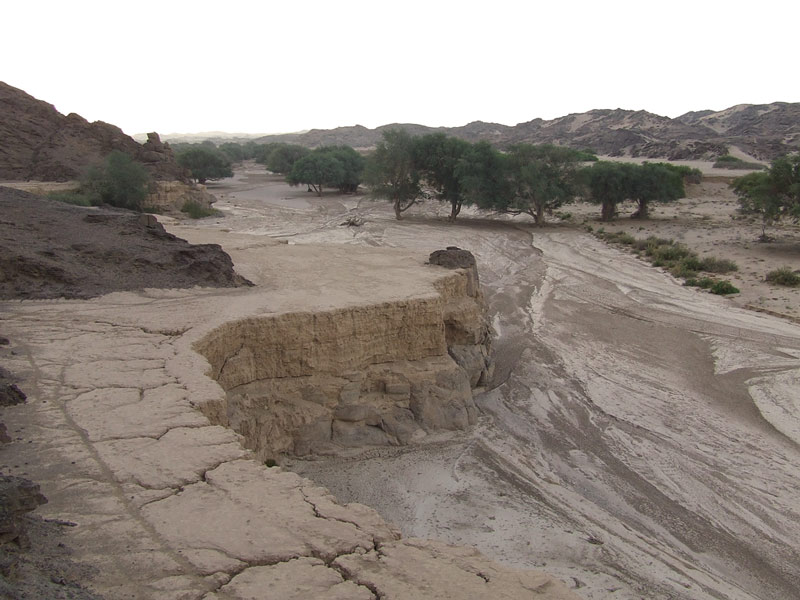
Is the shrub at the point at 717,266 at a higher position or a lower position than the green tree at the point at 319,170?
lower

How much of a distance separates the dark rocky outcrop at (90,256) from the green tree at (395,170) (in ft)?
66.5

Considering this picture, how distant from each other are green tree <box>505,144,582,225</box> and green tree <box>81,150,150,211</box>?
59.6 ft

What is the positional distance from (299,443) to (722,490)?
6.36m

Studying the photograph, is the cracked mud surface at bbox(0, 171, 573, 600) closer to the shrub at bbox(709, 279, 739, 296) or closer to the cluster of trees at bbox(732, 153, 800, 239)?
the shrub at bbox(709, 279, 739, 296)

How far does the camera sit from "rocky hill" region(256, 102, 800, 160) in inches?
2440

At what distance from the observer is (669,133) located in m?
78.2

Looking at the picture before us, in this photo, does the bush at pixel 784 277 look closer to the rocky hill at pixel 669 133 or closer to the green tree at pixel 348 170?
the green tree at pixel 348 170

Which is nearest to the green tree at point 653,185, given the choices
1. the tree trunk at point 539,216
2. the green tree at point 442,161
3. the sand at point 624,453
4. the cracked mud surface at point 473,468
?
the tree trunk at point 539,216

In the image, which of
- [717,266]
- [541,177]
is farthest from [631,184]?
[717,266]

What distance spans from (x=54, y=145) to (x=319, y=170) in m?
18.8

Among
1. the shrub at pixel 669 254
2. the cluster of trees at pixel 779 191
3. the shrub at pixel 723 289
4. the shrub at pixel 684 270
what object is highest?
the cluster of trees at pixel 779 191

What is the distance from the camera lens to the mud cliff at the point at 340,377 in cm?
867

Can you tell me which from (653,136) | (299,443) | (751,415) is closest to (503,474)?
(299,443)

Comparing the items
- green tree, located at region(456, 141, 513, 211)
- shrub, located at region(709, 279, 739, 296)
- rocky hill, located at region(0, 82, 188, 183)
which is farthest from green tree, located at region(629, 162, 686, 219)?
rocky hill, located at region(0, 82, 188, 183)
